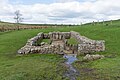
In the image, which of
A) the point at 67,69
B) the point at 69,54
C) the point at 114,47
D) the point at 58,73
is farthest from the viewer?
the point at 114,47

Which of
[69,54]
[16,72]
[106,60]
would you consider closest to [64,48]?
[69,54]

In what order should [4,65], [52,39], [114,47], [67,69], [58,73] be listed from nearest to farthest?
[58,73] → [67,69] → [4,65] → [114,47] → [52,39]

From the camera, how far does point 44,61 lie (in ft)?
99.3

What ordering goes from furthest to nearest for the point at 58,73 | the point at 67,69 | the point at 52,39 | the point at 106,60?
1. the point at 52,39
2. the point at 106,60
3. the point at 67,69
4. the point at 58,73

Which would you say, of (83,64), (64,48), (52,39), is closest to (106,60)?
(83,64)

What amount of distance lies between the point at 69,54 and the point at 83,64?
342 inches

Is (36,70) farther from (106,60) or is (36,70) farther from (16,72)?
(106,60)

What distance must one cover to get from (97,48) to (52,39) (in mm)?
23320

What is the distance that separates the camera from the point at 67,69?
25.6 m

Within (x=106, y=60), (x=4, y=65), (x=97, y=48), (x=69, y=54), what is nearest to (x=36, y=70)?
(x=4, y=65)

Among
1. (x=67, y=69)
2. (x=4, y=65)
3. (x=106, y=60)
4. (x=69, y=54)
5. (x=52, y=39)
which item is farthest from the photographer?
(x=52, y=39)

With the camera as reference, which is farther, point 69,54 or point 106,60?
point 69,54

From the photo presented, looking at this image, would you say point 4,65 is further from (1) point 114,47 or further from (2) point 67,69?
(1) point 114,47

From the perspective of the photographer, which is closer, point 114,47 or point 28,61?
point 28,61
